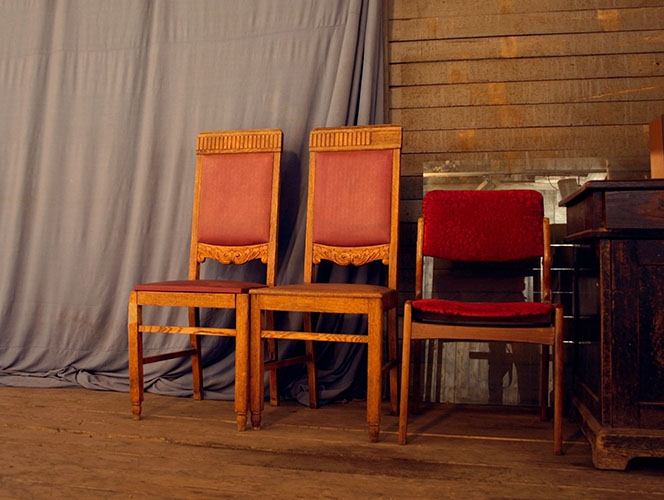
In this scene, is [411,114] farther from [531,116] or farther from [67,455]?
[67,455]

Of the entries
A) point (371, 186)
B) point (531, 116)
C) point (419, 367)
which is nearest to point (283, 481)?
point (419, 367)

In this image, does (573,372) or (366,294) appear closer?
(366,294)

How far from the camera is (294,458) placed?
6.13 feet

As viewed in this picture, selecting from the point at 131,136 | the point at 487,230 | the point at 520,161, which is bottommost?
the point at 487,230

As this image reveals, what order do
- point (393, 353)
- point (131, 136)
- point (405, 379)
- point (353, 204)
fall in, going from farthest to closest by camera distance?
point (131, 136), point (353, 204), point (393, 353), point (405, 379)

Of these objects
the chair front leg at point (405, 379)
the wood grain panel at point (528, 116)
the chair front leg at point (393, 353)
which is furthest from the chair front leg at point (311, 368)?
the wood grain panel at point (528, 116)

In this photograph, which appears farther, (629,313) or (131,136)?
(131,136)

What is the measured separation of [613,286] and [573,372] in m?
0.72

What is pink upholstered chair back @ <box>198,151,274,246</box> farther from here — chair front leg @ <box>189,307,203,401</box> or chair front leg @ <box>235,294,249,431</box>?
chair front leg @ <box>235,294,249,431</box>

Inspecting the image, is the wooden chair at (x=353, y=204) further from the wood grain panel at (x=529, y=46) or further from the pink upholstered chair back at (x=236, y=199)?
the wood grain panel at (x=529, y=46)

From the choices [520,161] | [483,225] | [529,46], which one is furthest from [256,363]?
[529,46]

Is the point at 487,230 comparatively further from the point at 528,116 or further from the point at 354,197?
the point at 528,116

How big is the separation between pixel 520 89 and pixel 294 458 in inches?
71.2

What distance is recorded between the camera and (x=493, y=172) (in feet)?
8.91
